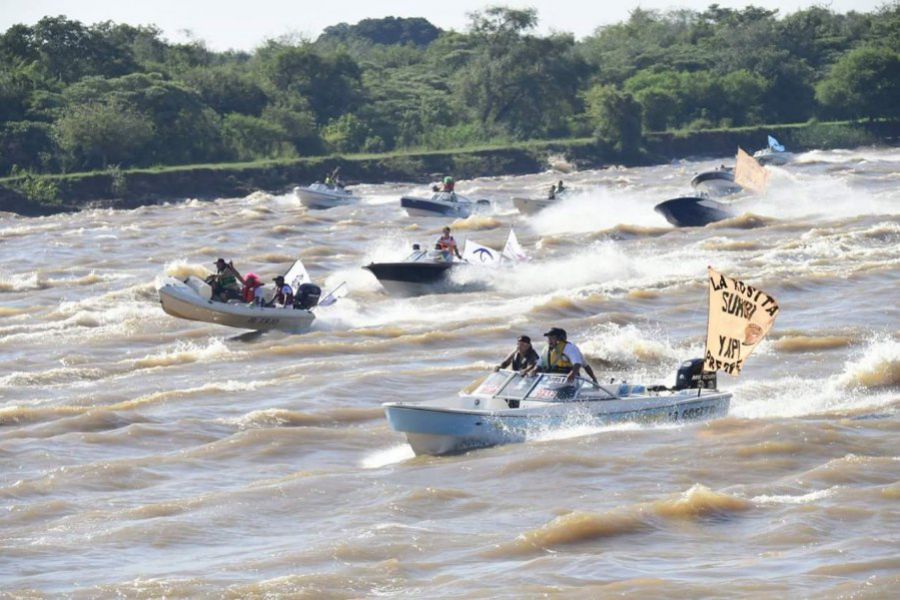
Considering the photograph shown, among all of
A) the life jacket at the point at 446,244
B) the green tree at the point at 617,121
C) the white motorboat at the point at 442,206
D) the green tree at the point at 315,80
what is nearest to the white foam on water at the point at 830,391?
the life jacket at the point at 446,244

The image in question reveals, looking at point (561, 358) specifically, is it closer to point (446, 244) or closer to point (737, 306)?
point (737, 306)

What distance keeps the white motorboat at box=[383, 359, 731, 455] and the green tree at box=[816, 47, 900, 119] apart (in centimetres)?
9395

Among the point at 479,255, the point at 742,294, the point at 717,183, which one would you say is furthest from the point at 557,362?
the point at 717,183

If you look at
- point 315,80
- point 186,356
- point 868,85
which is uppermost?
point 315,80

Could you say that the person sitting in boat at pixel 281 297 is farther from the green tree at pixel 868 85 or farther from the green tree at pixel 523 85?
the green tree at pixel 868 85

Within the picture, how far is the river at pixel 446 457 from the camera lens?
15273 millimetres

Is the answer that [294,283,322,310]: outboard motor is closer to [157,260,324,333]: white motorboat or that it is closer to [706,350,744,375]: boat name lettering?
[157,260,324,333]: white motorboat

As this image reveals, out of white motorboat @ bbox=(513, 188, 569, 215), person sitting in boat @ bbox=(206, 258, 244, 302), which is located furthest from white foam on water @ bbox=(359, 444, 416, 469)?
white motorboat @ bbox=(513, 188, 569, 215)

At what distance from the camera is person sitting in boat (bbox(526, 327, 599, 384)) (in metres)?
20.6

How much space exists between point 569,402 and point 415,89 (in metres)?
99.3

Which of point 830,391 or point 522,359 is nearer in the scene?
point 522,359

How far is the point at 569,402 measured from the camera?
20.6 m

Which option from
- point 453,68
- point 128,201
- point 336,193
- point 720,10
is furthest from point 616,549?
point 720,10

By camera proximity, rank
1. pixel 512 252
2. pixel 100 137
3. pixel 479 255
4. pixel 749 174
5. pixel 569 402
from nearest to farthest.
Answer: pixel 569 402 → pixel 479 255 → pixel 512 252 → pixel 749 174 → pixel 100 137
